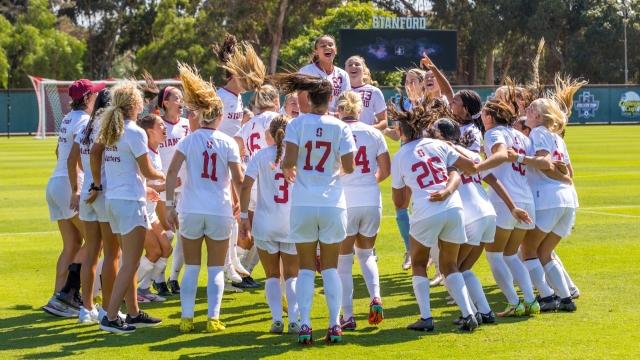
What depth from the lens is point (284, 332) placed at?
9242mm

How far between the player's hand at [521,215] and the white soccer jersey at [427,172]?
752mm

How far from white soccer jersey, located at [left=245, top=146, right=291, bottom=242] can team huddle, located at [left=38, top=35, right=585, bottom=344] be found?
0.04 feet

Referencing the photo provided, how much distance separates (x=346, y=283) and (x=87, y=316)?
2423 mm

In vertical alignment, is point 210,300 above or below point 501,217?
below

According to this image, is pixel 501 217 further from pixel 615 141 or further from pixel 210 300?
pixel 615 141

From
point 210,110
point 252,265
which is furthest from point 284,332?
point 252,265

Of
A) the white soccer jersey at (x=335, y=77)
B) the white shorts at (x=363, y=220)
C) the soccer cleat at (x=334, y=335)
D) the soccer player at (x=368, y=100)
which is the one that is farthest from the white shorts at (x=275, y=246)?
the soccer player at (x=368, y=100)

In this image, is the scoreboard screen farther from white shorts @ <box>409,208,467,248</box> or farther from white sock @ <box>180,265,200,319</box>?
white shorts @ <box>409,208,467,248</box>

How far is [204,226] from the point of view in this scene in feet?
29.9

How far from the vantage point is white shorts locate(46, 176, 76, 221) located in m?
10.2

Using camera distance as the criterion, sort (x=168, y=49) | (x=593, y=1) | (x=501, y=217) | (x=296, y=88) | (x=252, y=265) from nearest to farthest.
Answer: (x=296, y=88), (x=501, y=217), (x=252, y=265), (x=168, y=49), (x=593, y=1)

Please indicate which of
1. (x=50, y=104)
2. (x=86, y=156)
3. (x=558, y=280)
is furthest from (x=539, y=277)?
(x=50, y=104)

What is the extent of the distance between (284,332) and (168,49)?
64292 millimetres

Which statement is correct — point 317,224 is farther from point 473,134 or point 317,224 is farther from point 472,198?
point 473,134
